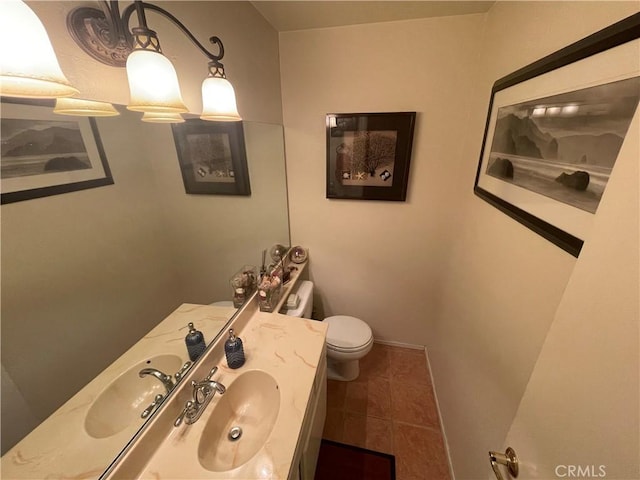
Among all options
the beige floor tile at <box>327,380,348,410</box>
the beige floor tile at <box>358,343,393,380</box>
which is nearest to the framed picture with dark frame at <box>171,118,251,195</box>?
the beige floor tile at <box>327,380,348,410</box>

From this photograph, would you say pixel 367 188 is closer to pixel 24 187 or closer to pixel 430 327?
pixel 430 327

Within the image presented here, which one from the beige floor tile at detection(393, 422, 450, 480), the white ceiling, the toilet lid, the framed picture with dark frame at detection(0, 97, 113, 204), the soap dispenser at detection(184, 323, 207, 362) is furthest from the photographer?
the toilet lid

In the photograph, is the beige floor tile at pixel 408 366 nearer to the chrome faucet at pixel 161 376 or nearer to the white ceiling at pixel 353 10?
the chrome faucet at pixel 161 376

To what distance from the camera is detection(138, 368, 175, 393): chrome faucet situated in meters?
0.80

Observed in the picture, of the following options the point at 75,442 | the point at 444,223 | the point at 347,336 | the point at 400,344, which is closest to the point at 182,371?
the point at 75,442

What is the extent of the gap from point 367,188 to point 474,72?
36.3 inches

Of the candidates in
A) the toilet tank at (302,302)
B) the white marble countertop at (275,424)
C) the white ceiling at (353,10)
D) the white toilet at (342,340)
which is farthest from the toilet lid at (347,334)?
the white ceiling at (353,10)

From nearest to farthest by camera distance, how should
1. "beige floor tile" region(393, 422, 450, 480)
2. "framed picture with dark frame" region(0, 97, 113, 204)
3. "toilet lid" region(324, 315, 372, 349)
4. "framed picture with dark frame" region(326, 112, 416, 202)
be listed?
"framed picture with dark frame" region(0, 97, 113, 204) < "beige floor tile" region(393, 422, 450, 480) < "framed picture with dark frame" region(326, 112, 416, 202) < "toilet lid" region(324, 315, 372, 349)

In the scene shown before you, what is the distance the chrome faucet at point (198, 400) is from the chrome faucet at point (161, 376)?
0.27 ft

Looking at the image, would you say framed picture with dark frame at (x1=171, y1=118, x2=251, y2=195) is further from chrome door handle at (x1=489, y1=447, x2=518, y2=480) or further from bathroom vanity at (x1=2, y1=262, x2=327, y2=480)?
chrome door handle at (x1=489, y1=447, x2=518, y2=480)

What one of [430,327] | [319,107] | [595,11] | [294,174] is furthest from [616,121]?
[430,327]

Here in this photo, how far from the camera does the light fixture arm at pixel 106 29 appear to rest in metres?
0.59

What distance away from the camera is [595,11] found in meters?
0.63

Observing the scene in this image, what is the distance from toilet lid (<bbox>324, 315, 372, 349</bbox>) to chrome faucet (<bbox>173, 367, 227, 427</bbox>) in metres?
0.96
